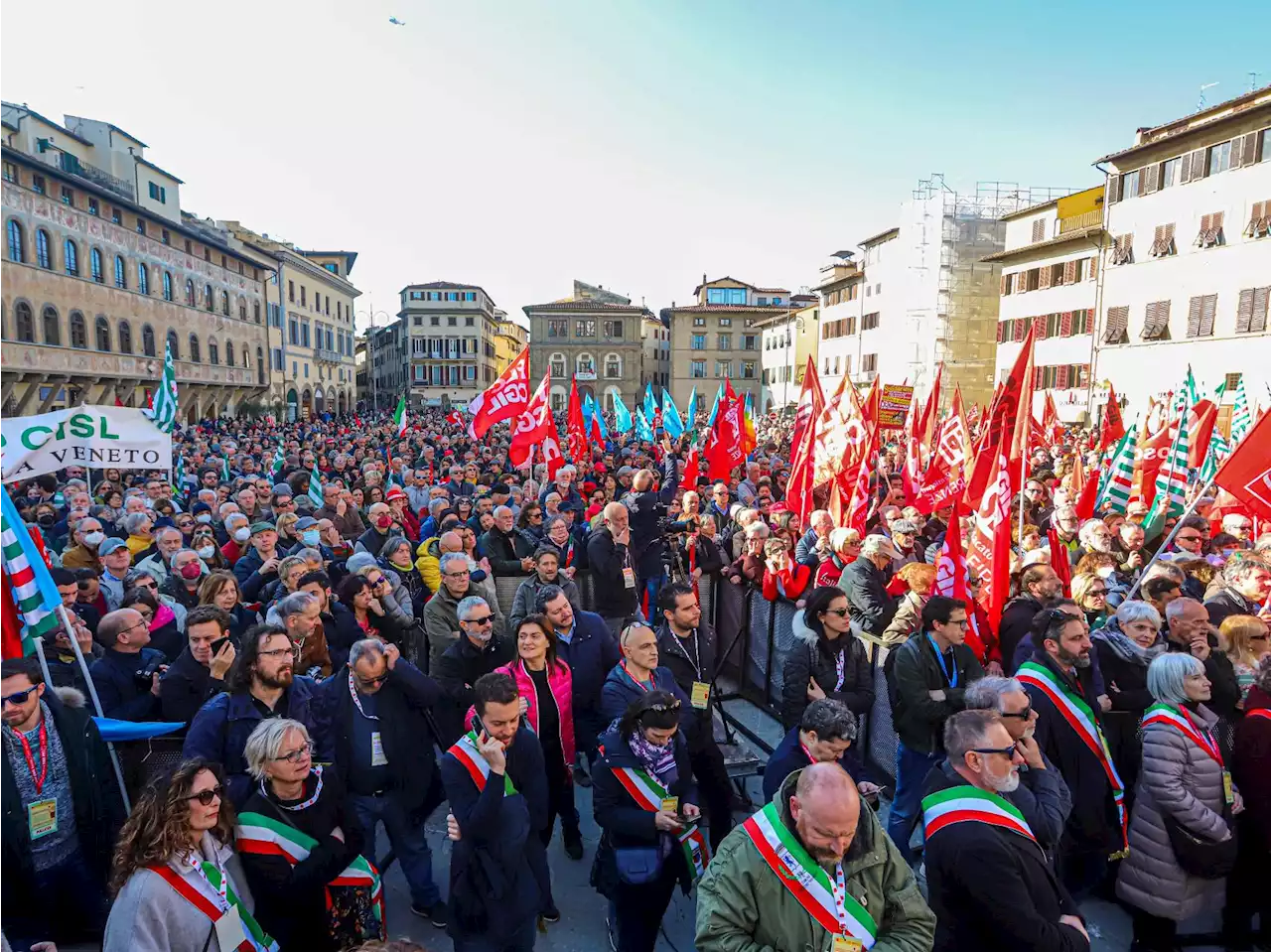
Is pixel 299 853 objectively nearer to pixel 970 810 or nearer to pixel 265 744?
pixel 265 744

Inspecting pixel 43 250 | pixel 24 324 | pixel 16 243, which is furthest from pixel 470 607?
pixel 43 250

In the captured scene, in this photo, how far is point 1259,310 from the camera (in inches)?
992

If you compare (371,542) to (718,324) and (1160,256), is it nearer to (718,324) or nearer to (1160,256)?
(1160,256)

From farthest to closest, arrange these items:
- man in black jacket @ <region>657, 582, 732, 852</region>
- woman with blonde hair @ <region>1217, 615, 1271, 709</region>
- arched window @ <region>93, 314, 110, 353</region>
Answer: arched window @ <region>93, 314, 110, 353</region> < woman with blonde hair @ <region>1217, 615, 1271, 709</region> < man in black jacket @ <region>657, 582, 732, 852</region>

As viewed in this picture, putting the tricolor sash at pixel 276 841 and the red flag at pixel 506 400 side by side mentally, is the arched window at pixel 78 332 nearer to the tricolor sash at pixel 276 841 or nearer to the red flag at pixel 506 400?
the red flag at pixel 506 400

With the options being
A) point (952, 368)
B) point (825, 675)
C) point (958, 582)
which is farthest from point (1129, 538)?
point (952, 368)

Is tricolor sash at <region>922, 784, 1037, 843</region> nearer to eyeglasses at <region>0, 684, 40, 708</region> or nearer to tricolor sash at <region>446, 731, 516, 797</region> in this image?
tricolor sash at <region>446, 731, 516, 797</region>

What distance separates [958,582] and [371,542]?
5.60 m

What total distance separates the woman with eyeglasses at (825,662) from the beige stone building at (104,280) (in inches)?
1270

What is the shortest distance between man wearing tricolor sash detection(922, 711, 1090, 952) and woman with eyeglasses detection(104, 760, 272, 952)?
Result: 2626mm

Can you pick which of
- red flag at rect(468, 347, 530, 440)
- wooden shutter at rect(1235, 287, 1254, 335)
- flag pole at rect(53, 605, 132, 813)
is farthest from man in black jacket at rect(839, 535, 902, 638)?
wooden shutter at rect(1235, 287, 1254, 335)

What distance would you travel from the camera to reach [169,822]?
286cm

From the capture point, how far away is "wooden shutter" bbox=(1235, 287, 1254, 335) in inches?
1003

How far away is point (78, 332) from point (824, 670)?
1495 inches
